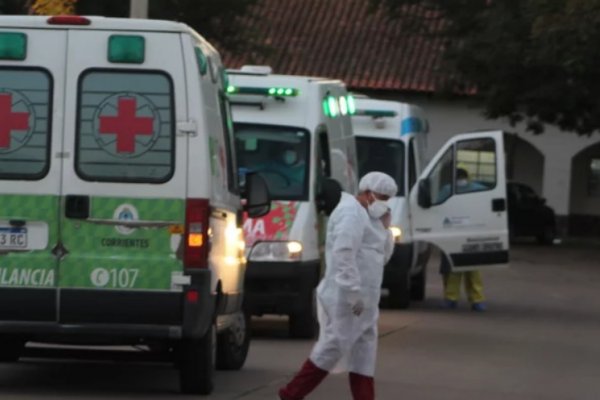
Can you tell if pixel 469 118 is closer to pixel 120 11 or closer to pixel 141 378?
pixel 120 11

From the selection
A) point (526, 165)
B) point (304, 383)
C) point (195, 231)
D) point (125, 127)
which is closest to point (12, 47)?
point (125, 127)

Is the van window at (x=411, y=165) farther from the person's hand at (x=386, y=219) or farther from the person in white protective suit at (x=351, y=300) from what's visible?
the person in white protective suit at (x=351, y=300)

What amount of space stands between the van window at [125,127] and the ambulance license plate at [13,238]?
1.82 feet

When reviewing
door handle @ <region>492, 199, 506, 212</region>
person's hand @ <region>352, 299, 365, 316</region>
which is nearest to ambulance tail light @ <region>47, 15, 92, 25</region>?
person's hand @ <region>352, 299, 365, 316</region>

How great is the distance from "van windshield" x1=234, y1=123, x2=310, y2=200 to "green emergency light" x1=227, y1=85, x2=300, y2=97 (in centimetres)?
33

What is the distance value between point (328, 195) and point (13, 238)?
6.05m

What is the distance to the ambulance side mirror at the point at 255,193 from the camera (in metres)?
13.4

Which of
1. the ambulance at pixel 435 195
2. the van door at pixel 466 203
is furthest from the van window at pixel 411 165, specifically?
the van door at pixel 466 203

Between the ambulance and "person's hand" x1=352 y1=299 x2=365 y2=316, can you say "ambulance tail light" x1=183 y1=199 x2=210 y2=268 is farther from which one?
the ambulance

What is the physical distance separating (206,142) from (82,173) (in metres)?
0.85

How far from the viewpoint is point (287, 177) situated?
17250 mm

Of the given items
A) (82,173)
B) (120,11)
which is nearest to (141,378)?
(82,173)

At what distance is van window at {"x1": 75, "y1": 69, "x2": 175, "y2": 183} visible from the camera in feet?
37.7

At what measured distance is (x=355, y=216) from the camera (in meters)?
11.0
